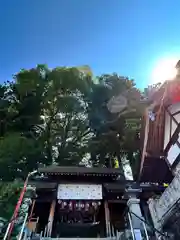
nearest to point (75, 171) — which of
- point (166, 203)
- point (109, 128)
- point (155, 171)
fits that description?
point (155, 171)

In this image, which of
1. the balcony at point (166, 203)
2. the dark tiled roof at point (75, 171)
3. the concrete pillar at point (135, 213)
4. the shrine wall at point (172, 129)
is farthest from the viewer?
the dark tiled roof at point (75, 171)

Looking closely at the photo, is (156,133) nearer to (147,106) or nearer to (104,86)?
(147,106)

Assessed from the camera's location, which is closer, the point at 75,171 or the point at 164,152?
the point at 164,152

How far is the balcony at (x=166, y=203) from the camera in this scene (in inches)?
241

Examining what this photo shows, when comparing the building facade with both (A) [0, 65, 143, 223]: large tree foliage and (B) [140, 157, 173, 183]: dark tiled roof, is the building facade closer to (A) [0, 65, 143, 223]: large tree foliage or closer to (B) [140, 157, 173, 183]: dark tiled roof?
(B) [140, 157, 173, 183]: dark tiled roof

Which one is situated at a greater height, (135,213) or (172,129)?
(172,129)

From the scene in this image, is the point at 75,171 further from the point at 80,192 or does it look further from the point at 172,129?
the point at 172,129

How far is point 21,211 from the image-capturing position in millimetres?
10930

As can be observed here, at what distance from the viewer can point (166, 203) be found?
655cm

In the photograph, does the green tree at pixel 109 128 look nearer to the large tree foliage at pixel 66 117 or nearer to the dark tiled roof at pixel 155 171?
the large tree foliage at pixel 66 117

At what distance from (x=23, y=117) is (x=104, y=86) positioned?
8.05 m

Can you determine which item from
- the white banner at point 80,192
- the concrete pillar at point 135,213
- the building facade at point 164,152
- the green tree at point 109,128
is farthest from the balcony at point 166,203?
the green tree at point 109,128

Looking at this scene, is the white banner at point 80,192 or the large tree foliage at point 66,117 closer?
the white banner at point 80,192

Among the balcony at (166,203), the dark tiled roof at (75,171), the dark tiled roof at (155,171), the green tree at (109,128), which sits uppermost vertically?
the green tree at (109,128)
